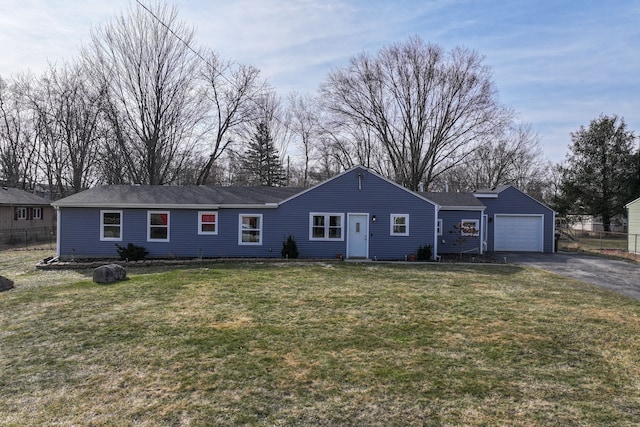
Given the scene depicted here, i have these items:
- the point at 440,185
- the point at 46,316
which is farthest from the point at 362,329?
the point at 440,185

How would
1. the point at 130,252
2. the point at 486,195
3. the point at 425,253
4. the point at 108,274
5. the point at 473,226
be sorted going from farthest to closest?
1. the point at 486,195
2. the point at 473,226
3. the point at 425,253
4. the point at 130,252
5. the point at 108,274

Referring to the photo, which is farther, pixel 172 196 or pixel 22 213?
pixel 22 213

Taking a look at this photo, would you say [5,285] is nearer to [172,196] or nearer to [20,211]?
[172,196]

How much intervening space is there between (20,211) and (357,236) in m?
25.9

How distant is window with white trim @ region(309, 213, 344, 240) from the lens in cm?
1695

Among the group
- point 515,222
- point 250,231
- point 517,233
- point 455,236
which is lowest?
point 455,236

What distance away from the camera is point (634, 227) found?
2236 centimetres

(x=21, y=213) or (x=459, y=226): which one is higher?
(x=21, y=213)

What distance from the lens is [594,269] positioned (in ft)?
47.5

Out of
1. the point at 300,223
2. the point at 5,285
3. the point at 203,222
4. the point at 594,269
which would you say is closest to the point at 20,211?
the point at 203,222

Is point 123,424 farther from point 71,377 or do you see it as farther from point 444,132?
point 444,132

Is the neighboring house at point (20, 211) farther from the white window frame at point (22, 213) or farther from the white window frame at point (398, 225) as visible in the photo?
the white window frame at point (398, 225)

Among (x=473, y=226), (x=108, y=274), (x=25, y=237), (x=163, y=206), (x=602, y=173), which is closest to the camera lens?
(x=108, y=274)

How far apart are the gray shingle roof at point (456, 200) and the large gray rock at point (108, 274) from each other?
14.3 metres
